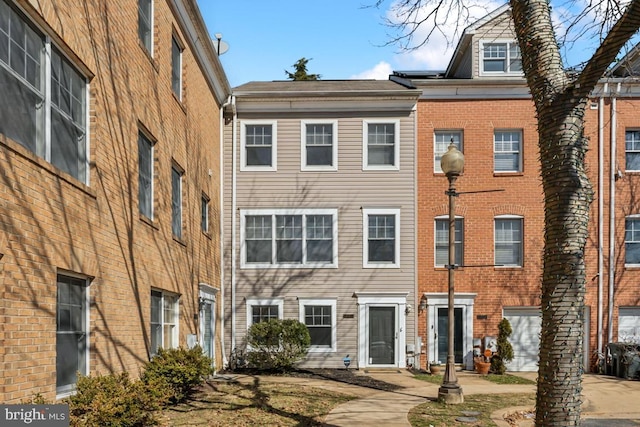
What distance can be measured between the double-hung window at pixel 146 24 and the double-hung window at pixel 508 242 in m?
12.8

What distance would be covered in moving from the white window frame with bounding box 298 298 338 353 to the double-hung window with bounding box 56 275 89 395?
468 inches

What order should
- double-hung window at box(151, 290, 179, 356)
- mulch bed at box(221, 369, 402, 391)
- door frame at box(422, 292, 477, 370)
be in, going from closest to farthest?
double-hung window at box(151, 290, 179, 356) → mulch bed at box(221, 369, 402, 391) → door frame at box(422, 292, 477, 370)

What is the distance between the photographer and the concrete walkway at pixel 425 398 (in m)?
10.8

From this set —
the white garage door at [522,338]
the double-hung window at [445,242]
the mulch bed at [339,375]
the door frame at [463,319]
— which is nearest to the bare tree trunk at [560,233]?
the mulch bed at [339,375]

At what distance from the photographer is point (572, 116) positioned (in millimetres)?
6547

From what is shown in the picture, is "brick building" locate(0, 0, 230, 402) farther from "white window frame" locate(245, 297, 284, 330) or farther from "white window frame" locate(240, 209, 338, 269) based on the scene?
"white window frame" locate(240, 209, 338, 269)

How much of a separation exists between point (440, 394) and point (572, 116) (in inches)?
306

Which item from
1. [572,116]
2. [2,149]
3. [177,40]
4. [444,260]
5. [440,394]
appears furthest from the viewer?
[444,260]

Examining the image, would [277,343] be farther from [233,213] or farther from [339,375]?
[233,213]

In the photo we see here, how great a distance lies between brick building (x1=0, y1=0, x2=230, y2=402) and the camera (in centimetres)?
619

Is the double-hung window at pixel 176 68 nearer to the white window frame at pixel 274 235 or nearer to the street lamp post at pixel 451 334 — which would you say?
the street lamp post at pixel 451 334

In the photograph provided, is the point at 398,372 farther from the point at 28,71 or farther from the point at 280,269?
the point at 28,71

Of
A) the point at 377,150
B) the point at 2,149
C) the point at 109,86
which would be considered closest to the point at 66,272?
the point at 2,149

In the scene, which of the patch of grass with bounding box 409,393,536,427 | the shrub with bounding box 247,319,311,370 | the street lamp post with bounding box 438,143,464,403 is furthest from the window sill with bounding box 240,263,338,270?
the patch of grass with bounding box 409,393,536,427
